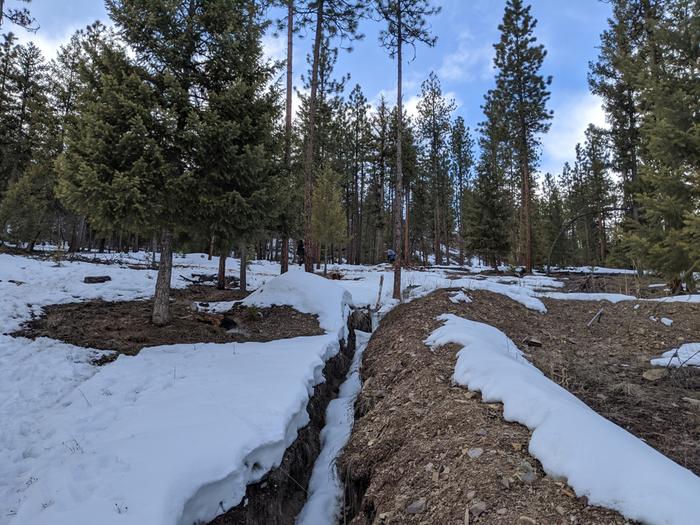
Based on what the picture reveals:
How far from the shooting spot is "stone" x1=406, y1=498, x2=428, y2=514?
2.45 m

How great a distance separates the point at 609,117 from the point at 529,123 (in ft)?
13.8

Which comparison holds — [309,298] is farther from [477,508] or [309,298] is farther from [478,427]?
[477,508]

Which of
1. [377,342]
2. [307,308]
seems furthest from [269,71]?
[377,342]

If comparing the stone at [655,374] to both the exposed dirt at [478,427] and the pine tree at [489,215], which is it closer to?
the exposed dirt at [478,427]

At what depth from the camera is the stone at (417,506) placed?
2.45 metres

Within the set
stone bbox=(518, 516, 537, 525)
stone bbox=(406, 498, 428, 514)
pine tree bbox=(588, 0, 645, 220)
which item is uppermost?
pine tree bbox=(588, 0, 645, 220)

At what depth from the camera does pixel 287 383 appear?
4609 mm

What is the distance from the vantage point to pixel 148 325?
23.4 feet

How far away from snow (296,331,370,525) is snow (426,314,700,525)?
1.87 metres

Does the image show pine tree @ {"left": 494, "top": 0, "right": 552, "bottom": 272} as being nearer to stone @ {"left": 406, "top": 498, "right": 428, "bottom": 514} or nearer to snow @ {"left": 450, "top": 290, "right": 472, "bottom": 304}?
snow @ {"left": 450, "top": 290, "right": 472, "bottom": 304}

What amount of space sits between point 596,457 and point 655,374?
4026mm

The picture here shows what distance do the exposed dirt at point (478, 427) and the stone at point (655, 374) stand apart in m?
0.08

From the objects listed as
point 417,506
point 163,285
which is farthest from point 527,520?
point 163,285

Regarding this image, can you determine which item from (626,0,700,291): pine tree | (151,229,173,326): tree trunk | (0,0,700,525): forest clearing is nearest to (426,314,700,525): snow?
(0,0,700,525): forest clearing
